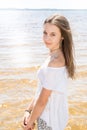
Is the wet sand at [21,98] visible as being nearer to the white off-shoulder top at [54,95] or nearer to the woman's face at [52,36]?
the white off-shoulder top at [54,95]

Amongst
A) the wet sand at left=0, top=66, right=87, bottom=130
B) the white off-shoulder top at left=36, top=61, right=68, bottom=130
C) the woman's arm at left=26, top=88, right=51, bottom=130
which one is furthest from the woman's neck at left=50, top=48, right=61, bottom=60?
the wet sand at left=0, top=66, right=87, bottom=130

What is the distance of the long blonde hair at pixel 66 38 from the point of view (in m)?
3.55

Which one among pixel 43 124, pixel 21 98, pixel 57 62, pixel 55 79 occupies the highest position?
pixel 57 62

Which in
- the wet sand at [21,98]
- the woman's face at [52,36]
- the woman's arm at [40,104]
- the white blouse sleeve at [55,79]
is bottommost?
the wet sand at [21,98]

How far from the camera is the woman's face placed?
11.7 ft

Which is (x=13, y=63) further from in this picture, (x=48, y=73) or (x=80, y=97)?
(x=48, y=73)

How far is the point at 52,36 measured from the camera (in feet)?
11.8

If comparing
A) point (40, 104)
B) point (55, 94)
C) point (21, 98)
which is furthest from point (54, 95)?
point (21, 98)

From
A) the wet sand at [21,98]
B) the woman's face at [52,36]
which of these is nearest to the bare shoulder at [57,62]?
the woman's face at [52,36]

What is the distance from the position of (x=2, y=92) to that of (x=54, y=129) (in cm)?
526

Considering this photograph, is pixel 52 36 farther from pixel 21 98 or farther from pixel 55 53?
pixel 21 98

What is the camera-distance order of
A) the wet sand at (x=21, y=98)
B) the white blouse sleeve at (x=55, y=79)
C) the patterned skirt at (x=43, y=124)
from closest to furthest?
the white blouse sleeve at (x=55, y=79)
the patterned skirt at (x=43, y=124)
the wet sand at (x=21, y=98)

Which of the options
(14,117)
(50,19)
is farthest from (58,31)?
(14,117)

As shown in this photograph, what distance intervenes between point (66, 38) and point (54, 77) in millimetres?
439
